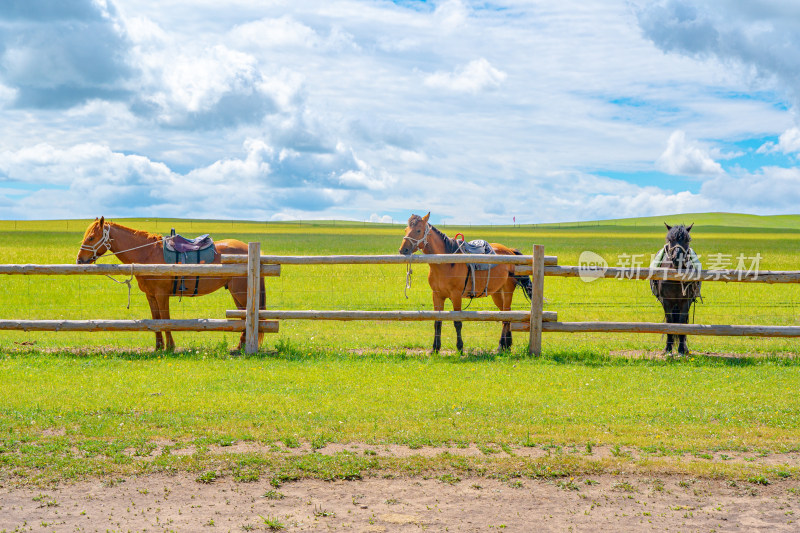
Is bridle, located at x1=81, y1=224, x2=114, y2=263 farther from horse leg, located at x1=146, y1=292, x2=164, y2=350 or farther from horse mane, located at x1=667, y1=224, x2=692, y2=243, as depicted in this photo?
horse mane, located at x1=667, y1=224, x2=692, y2=243

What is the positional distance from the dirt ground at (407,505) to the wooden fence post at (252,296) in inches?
240

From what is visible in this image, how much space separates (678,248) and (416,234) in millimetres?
4584

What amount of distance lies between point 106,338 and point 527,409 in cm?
1023

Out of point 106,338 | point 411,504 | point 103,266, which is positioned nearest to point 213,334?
point 106,338

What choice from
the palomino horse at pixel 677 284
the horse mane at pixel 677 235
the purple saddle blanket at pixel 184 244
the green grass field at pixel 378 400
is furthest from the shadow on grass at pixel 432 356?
the horse mane at pixel 677 235

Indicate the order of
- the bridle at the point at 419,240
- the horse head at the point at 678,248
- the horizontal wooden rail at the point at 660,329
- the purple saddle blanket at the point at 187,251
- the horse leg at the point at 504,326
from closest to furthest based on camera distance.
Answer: the horizontal wooden rail at the point at 660,329 → the bridle at the point at 419,240 → the horse head at the point at 678,248 → the horse leg at the point at 504,326 → the purple saddle blanket at the point at 187,251

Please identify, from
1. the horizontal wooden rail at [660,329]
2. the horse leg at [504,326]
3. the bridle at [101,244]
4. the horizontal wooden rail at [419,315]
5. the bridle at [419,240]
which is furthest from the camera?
the horse leg at [504,326]

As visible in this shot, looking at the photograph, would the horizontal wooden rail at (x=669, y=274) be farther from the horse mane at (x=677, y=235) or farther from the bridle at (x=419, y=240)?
the bridle at (x=419, y=240)

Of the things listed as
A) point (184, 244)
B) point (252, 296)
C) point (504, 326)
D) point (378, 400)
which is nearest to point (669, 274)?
point (504, 326)

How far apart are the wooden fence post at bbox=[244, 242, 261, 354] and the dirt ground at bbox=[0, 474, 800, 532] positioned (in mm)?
6089

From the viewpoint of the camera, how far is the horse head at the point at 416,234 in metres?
11.6

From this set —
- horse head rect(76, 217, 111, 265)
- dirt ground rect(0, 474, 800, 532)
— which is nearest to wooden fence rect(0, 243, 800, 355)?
horse head rect(76, 217, 111, 265)

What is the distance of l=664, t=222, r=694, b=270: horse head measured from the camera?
11.9 meters

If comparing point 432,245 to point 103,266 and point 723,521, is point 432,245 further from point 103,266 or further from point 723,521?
point 723,521
